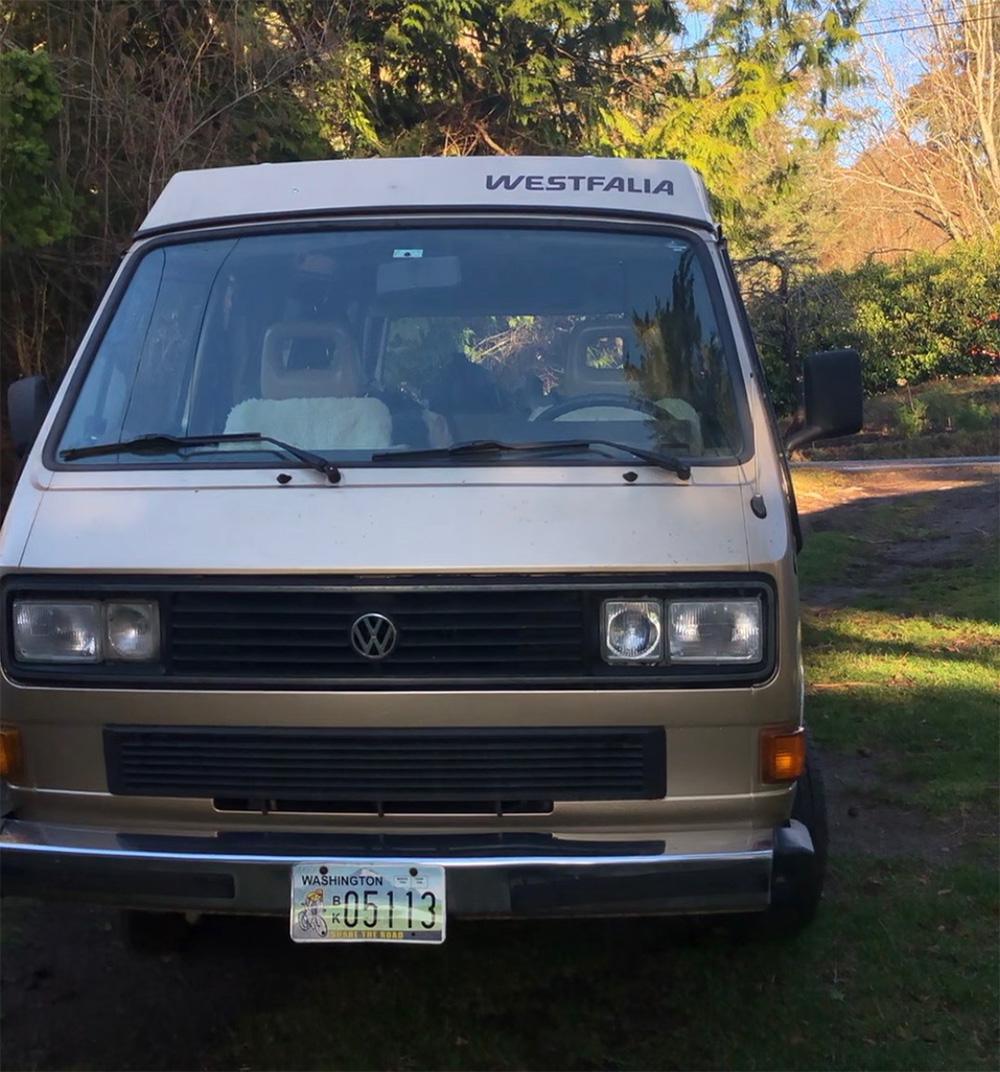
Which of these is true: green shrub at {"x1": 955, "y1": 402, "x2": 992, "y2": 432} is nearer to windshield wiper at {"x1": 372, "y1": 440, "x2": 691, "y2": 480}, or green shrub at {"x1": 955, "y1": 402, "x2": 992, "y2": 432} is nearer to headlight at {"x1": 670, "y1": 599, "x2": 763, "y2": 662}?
windshield wiper at {"x1": 372, "y1": 440, "x2": 691, "y2": 480}

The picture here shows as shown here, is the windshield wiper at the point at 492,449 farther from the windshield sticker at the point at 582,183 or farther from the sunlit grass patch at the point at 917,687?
the sunlit grass patch at the point at 917,687

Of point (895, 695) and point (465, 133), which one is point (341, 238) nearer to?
point (895, 695)

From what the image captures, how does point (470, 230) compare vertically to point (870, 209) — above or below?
below

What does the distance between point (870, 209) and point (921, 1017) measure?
31.9 meters

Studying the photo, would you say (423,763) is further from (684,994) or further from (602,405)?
(684,994)

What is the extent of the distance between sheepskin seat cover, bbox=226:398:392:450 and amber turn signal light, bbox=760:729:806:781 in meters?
1.30

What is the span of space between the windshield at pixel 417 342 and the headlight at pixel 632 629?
633 mm

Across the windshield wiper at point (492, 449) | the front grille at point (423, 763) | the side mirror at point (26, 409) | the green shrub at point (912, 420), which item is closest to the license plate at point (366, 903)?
the front grille at point (423, 763)

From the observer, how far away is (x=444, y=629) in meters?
3.29

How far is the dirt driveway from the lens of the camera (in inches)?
148

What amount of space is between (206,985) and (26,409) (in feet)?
6.10

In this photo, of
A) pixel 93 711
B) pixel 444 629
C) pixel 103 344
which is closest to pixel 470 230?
pixel 103 344

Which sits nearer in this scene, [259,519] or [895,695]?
[259,519]

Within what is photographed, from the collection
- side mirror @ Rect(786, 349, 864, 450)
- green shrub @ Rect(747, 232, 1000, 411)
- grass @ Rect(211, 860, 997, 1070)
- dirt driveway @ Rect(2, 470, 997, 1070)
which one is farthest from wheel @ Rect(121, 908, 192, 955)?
green shrub @ Rect(747, 232, 1000, 411)
